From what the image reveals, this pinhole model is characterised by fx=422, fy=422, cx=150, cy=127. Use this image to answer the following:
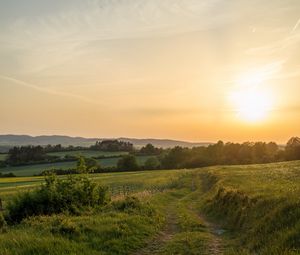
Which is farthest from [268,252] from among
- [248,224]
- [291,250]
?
[248,224]

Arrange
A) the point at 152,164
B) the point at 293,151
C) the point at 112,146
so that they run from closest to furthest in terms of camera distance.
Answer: the point at 293,151 → the point at 152,164 → the point at 112,146

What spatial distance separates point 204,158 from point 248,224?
103324 millimetres

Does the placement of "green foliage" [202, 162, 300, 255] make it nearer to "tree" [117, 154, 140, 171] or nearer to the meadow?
the meadow

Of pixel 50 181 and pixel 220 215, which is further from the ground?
pixel 50 181

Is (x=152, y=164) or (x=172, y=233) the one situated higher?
(x=152, y=164)

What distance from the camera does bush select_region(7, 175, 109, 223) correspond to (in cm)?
2312

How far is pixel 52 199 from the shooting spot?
23938mm

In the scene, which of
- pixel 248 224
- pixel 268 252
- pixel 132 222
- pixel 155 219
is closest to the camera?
pixel 268 252

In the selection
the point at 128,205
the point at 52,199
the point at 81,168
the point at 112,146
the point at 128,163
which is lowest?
the point at 128,205

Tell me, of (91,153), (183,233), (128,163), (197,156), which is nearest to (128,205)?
(183,233)

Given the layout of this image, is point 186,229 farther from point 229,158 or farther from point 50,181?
point 229,158

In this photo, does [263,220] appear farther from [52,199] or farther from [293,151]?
[293,151]

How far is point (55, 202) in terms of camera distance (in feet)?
78.9

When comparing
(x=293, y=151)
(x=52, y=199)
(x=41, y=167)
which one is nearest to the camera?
(x=52, y=199)
